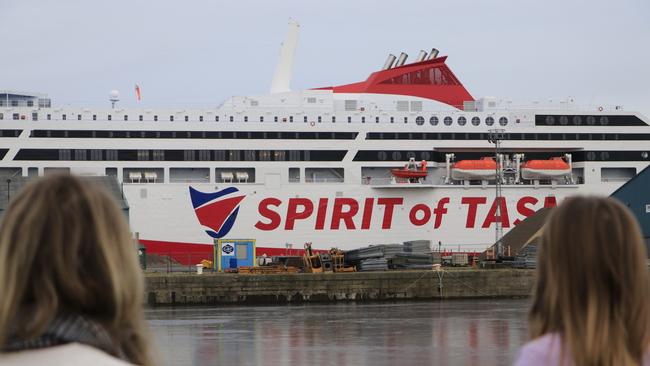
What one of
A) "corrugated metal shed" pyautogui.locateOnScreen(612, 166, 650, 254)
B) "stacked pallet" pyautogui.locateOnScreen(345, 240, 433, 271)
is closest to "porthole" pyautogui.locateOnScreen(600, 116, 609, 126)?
"corrugated metal shed" pyautogui.locateOnScreen(612, 166, 650, 254)

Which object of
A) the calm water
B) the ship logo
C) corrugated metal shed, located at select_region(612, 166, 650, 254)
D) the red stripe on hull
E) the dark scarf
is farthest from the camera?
the ship logo

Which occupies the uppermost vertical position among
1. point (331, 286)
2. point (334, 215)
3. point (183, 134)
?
point (183, 134)

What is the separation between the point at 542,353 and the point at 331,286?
2744 cm

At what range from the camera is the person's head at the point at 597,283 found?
9.32 feet

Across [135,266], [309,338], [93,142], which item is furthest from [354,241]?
[135,266]

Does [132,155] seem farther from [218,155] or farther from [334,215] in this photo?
[334,215]

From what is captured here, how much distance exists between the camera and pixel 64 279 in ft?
8.14

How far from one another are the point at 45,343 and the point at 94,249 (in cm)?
24

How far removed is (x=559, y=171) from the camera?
136 feet

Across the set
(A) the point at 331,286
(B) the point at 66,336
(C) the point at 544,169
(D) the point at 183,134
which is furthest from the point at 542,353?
(C) the point at 544,169

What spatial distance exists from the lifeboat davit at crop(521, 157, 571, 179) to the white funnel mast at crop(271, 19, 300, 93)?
10460mm

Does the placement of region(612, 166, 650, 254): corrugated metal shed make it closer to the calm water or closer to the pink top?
the calm water

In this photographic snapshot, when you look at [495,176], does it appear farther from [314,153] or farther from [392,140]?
[314,153]

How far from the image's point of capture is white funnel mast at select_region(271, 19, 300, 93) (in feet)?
148
